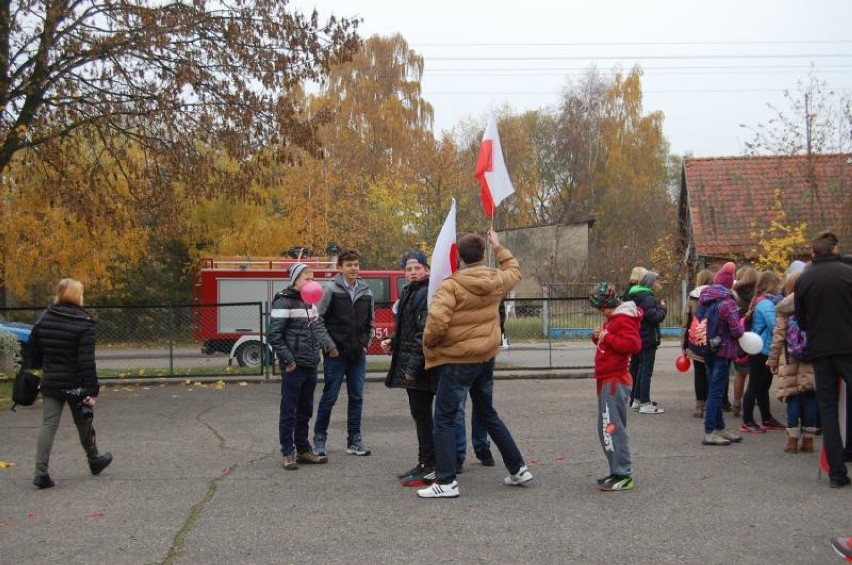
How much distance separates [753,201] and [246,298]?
55.2 feet

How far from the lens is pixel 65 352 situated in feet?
23.3

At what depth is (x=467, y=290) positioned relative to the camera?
20.6 ft

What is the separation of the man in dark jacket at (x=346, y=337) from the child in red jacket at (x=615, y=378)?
2.31 m

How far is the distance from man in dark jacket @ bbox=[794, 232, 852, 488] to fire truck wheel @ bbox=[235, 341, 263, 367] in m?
12.2

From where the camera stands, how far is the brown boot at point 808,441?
786cm

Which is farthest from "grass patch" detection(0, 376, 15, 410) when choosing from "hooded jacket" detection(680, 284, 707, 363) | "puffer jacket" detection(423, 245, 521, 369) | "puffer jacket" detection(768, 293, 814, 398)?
"puffer jacket" detection(768, 293, 814, 398)

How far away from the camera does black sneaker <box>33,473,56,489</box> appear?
6.98 metres

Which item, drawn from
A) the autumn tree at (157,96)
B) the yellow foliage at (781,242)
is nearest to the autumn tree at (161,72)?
the autumn tree at (157,96)

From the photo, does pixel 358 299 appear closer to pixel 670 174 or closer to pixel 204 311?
pixel 204 311

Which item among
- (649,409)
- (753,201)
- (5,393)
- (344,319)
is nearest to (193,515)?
(344,319)

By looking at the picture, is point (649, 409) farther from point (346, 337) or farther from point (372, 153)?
point (372, 153)

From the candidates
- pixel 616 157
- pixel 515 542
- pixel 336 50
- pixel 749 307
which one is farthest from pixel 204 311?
pixel 616 157

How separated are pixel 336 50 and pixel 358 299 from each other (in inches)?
302

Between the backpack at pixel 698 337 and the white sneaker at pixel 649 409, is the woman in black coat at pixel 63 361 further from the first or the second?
the white sneaker at pixel 649 409
